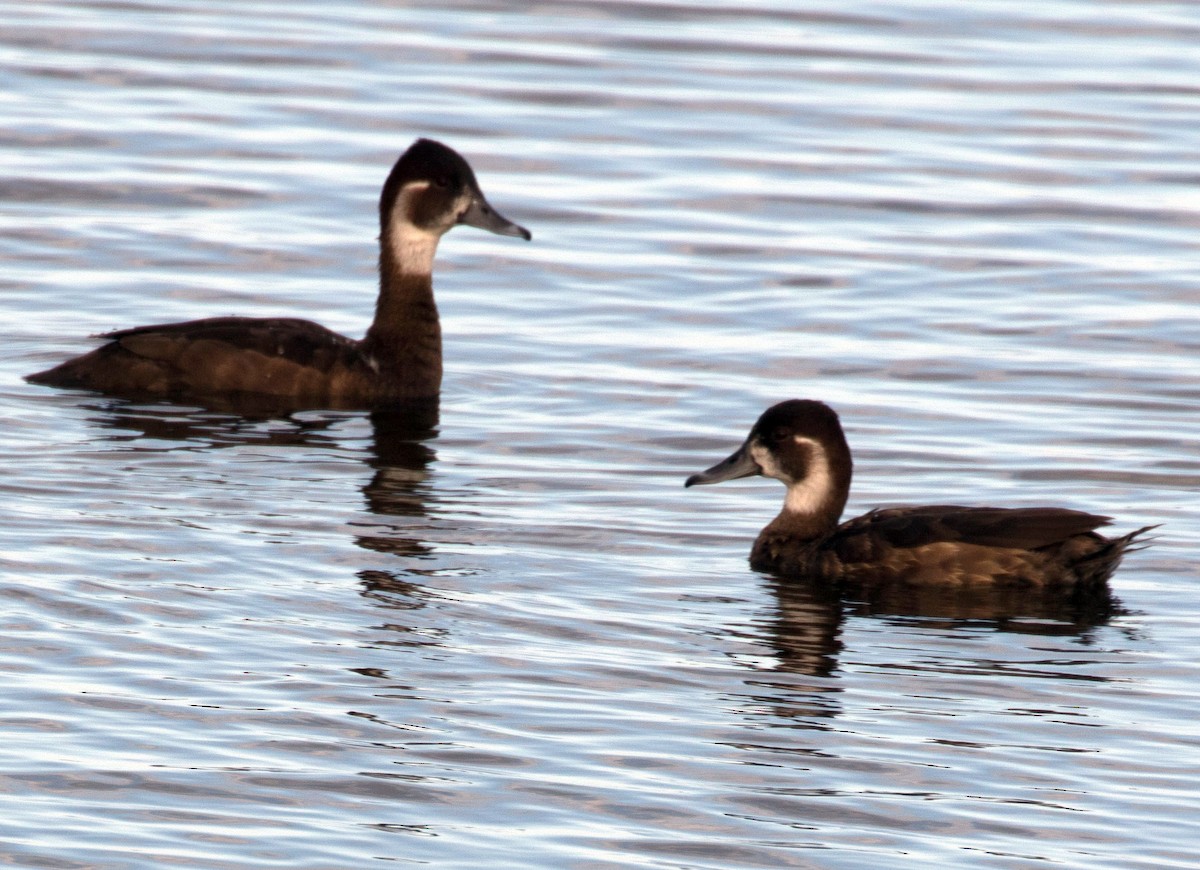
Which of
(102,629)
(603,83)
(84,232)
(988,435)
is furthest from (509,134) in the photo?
(102,629)

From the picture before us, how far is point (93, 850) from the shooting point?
701cm

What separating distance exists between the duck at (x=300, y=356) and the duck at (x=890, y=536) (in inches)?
129

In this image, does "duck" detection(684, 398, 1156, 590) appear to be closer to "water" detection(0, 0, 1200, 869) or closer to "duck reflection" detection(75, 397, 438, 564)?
"water" detection(0, 0, 1200, 869)

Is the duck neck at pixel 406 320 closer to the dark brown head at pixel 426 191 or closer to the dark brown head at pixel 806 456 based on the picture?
the dark brown head at pixel 426 191

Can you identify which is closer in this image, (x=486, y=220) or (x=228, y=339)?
(x=228, y=339)

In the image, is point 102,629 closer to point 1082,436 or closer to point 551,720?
point 551,720

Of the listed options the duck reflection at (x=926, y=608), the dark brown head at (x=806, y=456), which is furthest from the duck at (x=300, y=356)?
the duck reflection at (x=926, y=608)

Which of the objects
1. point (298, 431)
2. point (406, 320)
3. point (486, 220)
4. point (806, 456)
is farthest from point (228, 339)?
point (806, 456)

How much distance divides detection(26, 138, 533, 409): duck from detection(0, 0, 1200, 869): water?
34cm

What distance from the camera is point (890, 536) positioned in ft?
34.8

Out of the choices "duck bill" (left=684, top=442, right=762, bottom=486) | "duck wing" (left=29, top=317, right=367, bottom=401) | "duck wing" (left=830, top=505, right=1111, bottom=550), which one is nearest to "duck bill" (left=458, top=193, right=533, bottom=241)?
"duck wing" (left=29, top=317, right=367, bottom=401)

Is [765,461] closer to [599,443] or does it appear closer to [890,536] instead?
[890,536]

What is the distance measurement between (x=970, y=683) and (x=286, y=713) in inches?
99.5

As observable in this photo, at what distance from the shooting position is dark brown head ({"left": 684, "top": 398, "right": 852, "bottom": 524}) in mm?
11203
